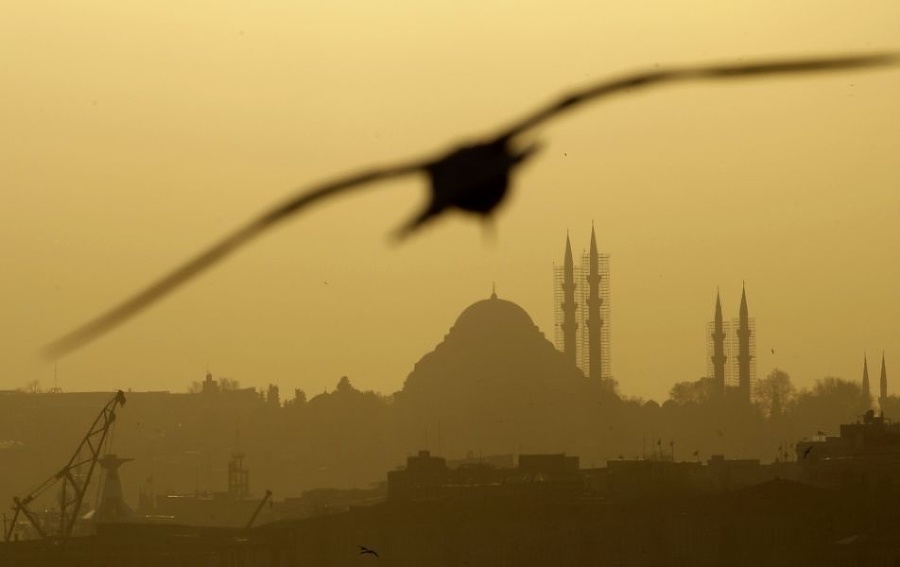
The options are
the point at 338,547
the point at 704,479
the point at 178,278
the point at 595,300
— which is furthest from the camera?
the point at 595,300

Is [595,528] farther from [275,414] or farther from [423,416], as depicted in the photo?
[275,414]

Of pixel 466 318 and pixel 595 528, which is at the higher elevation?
pixel 466 318

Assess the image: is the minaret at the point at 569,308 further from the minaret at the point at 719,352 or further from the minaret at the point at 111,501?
the minaret at the point at 111,501

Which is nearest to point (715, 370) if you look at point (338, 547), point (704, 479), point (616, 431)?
point (616, 431)

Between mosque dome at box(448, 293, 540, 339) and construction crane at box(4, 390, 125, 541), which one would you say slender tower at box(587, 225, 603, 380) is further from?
construction crane at box(4, 390, 125, 541)

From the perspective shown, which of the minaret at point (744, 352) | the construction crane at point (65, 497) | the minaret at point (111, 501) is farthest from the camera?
the minaret at point (744, 352)

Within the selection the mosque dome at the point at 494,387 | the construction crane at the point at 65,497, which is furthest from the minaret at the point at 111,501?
the mosque dome at the point at 494,387

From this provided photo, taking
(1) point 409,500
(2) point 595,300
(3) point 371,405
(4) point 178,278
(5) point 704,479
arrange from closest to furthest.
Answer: (4) point 178,278, (1) point 409,500, (5) point 704,479, (2) point 595,300, (3) point 371,405
